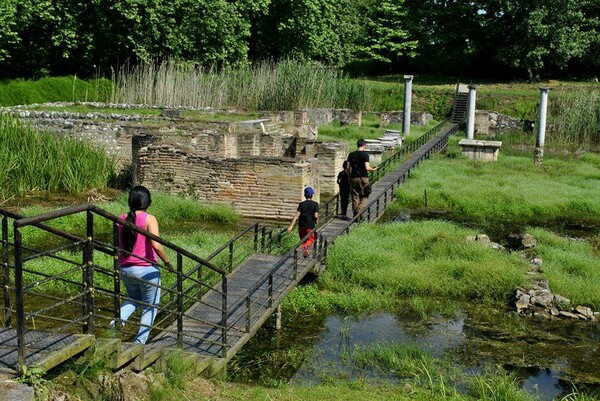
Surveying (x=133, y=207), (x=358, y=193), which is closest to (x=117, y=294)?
(x=133, y=207)

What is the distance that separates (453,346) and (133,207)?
440 cm

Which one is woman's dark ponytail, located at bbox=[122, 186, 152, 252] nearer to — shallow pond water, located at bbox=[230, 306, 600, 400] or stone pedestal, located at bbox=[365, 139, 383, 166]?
shallow pond water, located at bbox=[230, 306, 600, 400]

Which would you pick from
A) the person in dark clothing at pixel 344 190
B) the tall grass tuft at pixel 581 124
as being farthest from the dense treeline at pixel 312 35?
the person in dark clothing at pixel 344 190

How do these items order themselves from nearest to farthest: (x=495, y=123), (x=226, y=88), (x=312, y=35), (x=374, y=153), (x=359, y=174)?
(x=359, y=174) → (x=374, y=153) → (x=226, y=88) → (x=495, y=123) → (x=312, y=35)

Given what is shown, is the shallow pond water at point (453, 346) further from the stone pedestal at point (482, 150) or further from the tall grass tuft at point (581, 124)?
the tall grass tuft at point (581, 124)

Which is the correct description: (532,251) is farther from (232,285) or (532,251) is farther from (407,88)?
(407,88)

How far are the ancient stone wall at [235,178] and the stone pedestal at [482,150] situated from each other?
8.76 meters

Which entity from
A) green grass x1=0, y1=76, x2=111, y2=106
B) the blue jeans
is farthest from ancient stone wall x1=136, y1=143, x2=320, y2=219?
green grass x1=0, y1=76, x2=111, y2=106

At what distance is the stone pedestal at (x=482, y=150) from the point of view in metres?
24.4

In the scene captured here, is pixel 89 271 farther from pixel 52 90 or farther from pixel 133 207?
pixel 52 90

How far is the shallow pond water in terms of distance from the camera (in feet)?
27.5

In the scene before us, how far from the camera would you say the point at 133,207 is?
274 inches

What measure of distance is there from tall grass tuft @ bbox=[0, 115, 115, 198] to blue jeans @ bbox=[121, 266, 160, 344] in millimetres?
11279

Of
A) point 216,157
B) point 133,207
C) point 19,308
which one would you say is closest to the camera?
point 19,308
